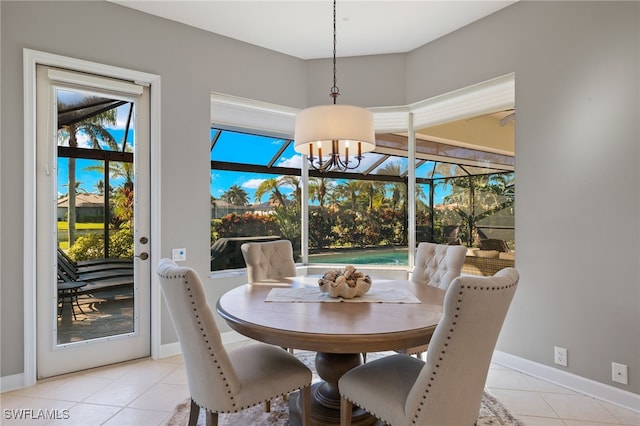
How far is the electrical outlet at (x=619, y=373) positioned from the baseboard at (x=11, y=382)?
13.5ft

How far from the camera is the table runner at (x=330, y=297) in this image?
2109mm

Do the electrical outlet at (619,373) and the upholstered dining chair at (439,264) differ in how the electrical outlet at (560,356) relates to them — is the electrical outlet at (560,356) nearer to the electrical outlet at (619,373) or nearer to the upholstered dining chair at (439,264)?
the electrical outlet at (619,373)

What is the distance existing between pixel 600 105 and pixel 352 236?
Answer: 2.62 meters

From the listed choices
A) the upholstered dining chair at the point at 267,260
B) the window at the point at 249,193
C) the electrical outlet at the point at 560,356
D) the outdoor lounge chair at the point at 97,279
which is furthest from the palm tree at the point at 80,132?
the electrical outlet at the point at 560,356

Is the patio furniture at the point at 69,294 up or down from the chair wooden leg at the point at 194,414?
up

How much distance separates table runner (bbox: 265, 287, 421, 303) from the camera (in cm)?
211

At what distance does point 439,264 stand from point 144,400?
2.28m

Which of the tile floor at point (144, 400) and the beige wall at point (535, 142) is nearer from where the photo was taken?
the tile floor at point (144, 400)

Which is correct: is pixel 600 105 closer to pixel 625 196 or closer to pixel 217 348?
pixel 625 196

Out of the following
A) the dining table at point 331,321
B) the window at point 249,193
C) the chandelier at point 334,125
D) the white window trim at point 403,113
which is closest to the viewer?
the dining table at point 331,321

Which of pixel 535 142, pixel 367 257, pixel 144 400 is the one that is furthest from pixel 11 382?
pixel 535 142

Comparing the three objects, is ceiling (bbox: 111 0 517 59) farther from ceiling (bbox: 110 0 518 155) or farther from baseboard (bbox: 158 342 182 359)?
baseboard (bbox: 158 342 182 359)

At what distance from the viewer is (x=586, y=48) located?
2.62 metres

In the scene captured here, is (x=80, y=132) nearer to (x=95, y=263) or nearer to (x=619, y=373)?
(x=95, y=263)
